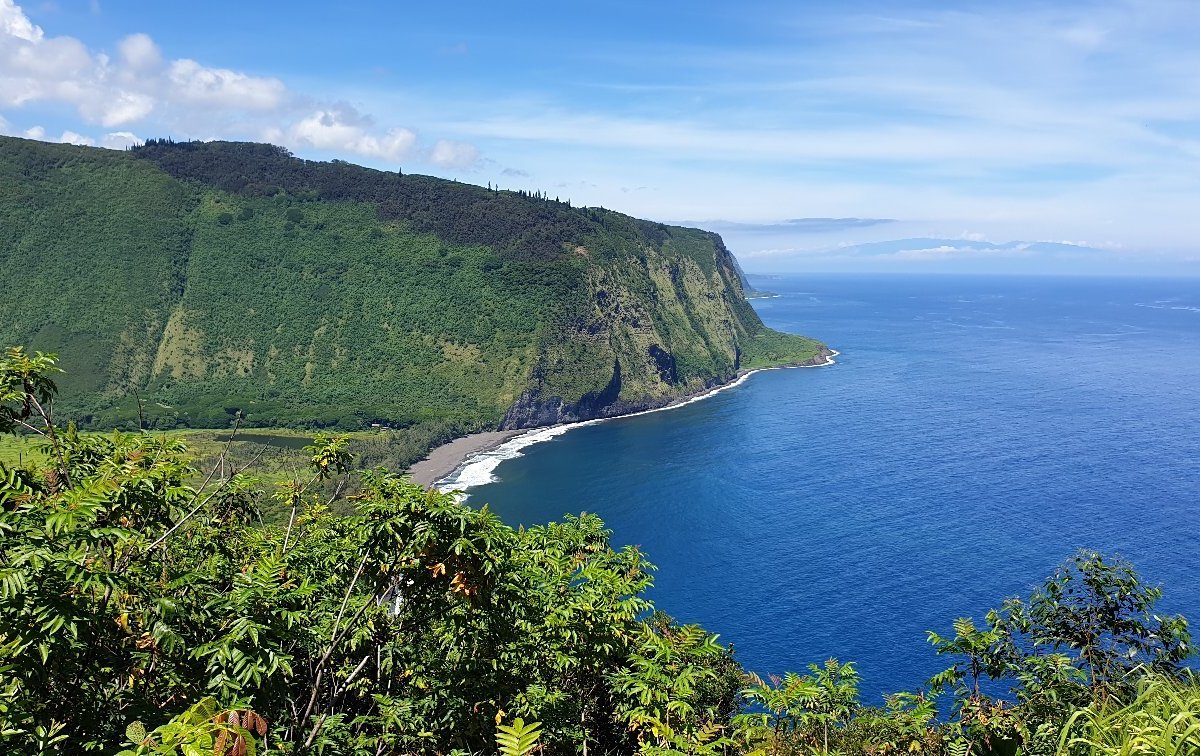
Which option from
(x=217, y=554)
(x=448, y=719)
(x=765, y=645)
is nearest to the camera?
(x=448, y=719)

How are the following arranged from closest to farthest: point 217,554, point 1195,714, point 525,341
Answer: point 1195,714
point 217,554
point 525,341

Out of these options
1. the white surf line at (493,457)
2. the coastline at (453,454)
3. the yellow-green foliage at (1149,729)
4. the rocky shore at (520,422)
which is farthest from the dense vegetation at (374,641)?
the rocky shore at (520,422)

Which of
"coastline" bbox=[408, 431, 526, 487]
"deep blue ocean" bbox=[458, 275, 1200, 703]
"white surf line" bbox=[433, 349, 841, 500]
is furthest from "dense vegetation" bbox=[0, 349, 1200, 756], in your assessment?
"coastline" bbox=[408, 431, 526, 487]

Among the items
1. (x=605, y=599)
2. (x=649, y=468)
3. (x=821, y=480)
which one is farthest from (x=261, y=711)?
(x=649, y=468)

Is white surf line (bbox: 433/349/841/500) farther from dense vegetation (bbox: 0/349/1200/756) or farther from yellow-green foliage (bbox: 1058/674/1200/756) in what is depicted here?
yellow-green foliage (bbox: 1058/674/1200/756)

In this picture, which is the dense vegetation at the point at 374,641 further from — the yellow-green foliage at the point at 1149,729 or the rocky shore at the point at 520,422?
the rocky shore at the point at 520,422

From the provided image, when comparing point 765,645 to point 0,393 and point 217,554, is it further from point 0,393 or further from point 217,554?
point 0,393

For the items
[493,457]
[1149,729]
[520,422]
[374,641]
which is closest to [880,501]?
[493,457]
